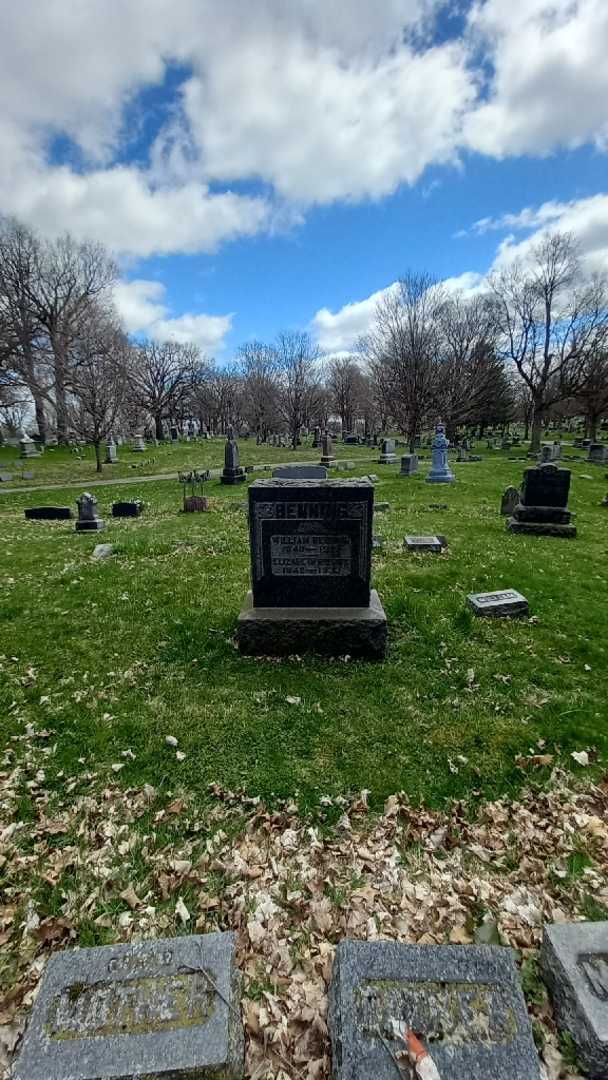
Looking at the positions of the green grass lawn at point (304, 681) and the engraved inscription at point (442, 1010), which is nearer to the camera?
the engraved inscription at point (442, 1010)

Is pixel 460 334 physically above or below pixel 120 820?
above

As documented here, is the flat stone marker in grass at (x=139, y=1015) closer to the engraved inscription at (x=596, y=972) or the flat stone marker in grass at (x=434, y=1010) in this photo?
the flat stone marker in grass at (x=434, y=1010)

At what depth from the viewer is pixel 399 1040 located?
2.06 meters

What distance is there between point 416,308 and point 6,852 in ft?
106

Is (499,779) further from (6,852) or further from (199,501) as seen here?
(199,501)

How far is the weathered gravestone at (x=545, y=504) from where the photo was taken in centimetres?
1127

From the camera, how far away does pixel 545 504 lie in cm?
1159

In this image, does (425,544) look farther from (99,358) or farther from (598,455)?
(99,358)

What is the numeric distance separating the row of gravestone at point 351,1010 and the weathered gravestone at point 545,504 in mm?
10240

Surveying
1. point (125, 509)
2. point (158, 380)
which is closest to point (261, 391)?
point (158, 380)

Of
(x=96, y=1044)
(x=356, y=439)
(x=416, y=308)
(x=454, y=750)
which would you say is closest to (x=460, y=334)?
(x=416, y=308)

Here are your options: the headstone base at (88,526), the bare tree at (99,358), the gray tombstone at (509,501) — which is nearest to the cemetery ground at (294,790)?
the headstone base at (88,526)

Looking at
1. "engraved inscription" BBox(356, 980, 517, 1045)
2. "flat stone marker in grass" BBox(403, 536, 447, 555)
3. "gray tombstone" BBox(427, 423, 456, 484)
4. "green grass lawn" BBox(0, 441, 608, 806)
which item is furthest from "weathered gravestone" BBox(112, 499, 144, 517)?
"engraved inscription" BBox(356, 980, 517, 1045)

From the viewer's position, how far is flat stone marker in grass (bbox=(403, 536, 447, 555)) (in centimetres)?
979
